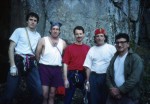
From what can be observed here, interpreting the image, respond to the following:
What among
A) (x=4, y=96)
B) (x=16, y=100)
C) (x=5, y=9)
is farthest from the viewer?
(x=5, y=9)

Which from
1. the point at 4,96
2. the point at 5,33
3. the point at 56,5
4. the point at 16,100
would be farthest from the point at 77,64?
the point at 5,33

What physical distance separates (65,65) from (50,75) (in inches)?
16.5

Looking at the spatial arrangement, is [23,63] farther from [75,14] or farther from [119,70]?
[75,14]

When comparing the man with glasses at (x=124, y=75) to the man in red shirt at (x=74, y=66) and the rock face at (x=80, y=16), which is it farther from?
the rock face at (x=80, y=16)

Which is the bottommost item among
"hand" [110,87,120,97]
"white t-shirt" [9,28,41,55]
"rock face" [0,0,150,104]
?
"hand" [110,87,120,97]

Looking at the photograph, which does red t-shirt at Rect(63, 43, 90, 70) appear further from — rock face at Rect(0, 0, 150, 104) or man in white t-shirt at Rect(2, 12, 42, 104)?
rock face at Rect(0, 0, 150, 104)

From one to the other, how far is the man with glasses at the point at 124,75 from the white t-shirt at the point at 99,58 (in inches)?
9.8

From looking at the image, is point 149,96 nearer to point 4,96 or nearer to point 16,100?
point 16,100

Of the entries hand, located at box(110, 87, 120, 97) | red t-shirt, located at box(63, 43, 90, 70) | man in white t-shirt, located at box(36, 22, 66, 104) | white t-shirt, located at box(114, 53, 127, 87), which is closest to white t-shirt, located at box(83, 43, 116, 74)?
red t-shirt, located at box(63, 43, 90, 70)

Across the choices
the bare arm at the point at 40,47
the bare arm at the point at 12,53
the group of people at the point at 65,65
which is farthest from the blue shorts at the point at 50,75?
the bare arm at the point at 12,53

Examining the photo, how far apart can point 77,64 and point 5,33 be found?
18.2 feet

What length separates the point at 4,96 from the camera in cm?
639

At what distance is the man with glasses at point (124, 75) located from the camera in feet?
18.9

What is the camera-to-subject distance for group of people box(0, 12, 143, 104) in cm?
612
